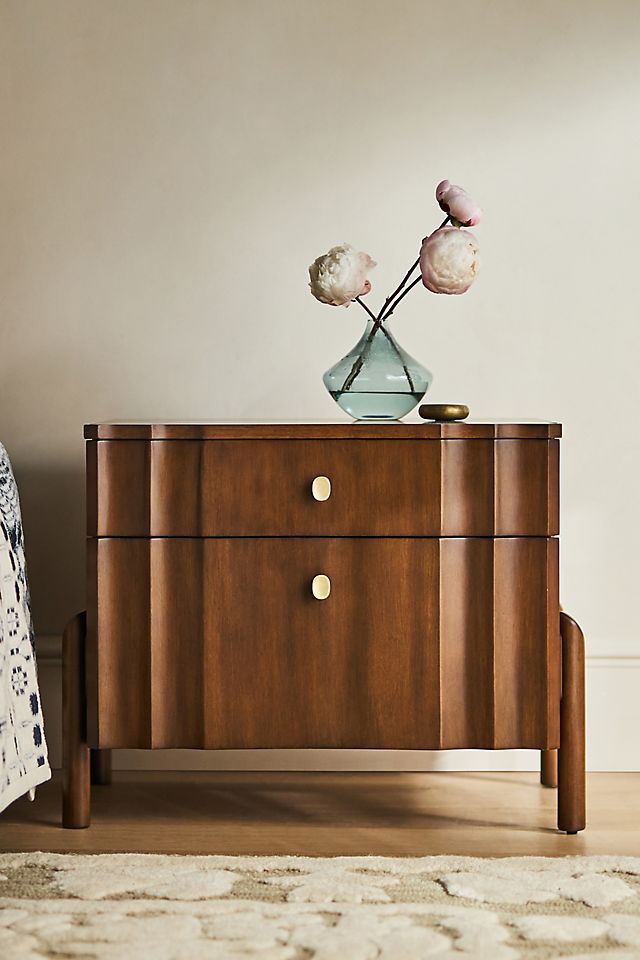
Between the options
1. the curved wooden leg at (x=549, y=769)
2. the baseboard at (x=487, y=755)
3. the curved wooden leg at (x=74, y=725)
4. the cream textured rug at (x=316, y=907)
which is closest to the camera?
the cream textured rug at (x=316, y=907)

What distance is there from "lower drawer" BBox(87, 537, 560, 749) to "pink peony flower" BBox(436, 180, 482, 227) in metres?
0.51

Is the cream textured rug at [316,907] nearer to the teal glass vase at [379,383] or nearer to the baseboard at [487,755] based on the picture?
the baseboard at [487,755]

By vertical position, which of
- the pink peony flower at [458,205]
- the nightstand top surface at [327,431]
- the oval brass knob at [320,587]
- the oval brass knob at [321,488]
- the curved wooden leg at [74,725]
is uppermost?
the pink peony flower at [458,205]

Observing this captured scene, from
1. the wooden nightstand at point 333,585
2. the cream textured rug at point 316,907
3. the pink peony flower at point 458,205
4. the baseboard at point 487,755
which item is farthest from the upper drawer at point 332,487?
the baseboard at point 487,755

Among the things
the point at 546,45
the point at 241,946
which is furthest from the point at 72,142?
the point at 241,946

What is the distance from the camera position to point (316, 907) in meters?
1.33

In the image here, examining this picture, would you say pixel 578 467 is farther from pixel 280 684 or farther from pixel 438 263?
pixel 280 684

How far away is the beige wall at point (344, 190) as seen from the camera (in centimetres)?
214

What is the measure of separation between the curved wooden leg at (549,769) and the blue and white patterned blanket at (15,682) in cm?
89

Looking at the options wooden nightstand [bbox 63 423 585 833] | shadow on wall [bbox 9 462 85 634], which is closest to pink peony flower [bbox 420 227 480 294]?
wooden nightstand [bbox 63 423 585 833]

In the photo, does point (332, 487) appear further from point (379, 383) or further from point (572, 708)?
point (572, 708)

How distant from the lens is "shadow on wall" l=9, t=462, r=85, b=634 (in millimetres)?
2166

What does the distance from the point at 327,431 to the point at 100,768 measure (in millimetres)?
815

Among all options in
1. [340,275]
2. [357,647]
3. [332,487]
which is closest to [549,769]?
[357,647]
